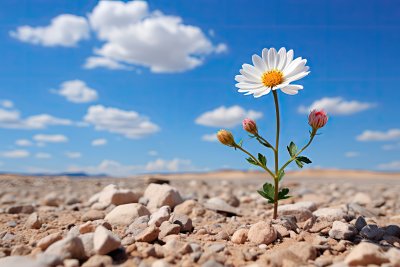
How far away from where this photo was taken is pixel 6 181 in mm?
14797

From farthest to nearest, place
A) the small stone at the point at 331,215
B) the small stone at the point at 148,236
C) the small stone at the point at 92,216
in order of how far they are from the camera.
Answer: the small stone at the point at 92,216 < the small stone at the point at 331,215 < the small stone at the point at 148,236

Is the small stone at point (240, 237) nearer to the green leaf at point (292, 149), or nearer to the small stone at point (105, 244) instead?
the green leaf at point (292, 149)

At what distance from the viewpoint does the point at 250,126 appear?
347 centimetres

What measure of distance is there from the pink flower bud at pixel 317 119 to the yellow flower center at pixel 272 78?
1.24 feet

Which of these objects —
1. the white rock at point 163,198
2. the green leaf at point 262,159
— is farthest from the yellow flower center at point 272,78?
the white rock at point 163,198

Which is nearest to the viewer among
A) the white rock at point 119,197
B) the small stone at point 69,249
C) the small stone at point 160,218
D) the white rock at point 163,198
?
the small stone at point 69,249

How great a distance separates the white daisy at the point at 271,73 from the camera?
3400 millimetres

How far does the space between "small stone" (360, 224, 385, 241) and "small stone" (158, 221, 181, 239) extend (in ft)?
5.17

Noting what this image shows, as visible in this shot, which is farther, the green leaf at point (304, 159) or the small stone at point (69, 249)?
the green leaf at point (304, 159)

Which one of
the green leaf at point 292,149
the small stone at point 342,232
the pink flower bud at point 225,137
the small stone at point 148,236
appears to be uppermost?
the pink flower bud at point 225,137

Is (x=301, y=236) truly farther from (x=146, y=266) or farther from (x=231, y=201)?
(x=231, y=201)

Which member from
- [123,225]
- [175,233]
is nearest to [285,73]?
[175,233]

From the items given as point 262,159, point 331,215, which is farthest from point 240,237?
point 331,215

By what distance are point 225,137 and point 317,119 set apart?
0.74 metres
